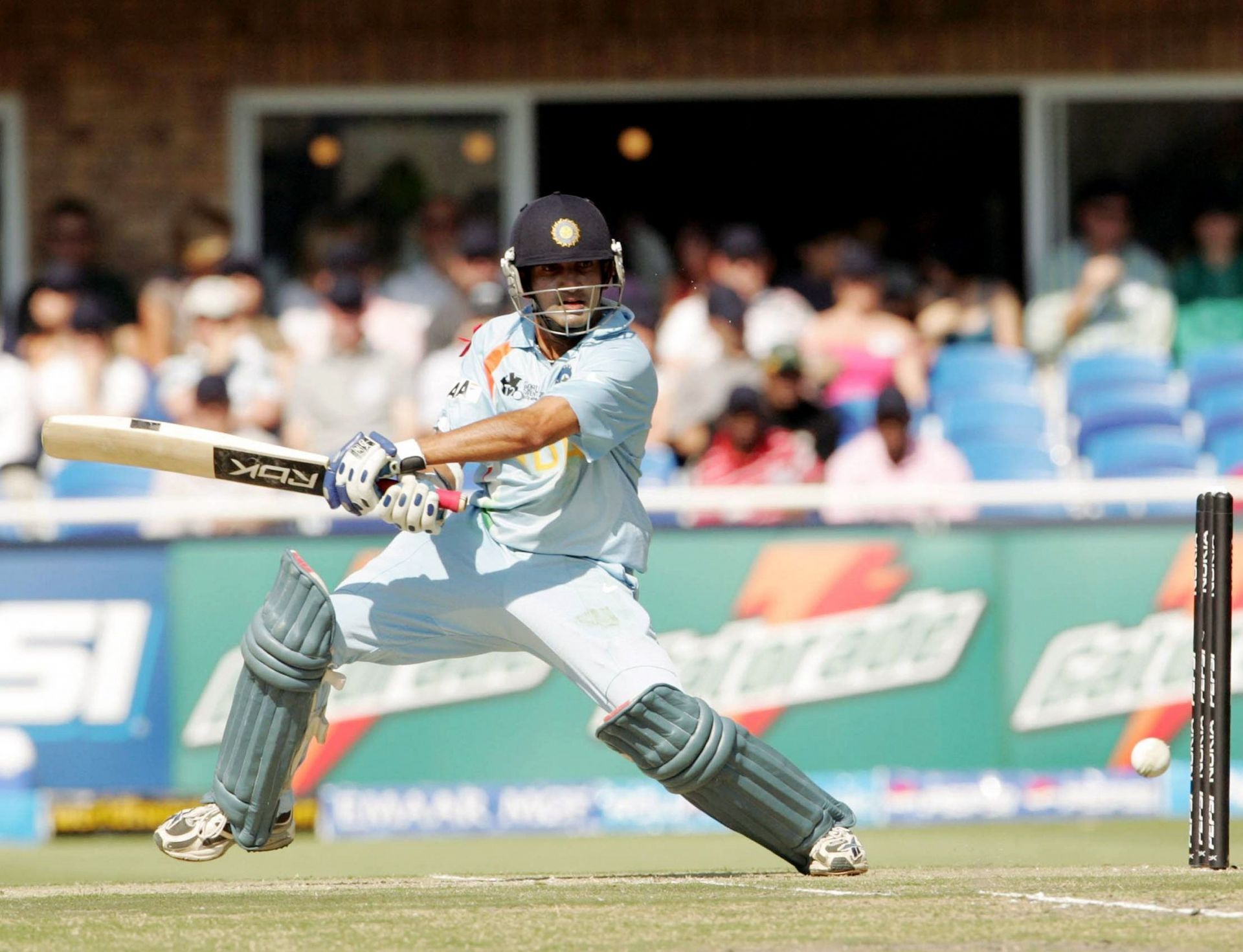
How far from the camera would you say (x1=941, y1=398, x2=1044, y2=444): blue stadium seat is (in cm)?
979

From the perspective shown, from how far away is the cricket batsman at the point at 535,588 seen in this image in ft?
16.8

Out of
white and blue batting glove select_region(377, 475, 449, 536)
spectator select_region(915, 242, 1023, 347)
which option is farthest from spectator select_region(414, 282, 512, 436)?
white and blue batting glove select_region(377, 475, 449, 536)

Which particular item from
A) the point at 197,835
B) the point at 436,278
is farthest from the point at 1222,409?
the point at 197,835

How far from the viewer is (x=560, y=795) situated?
824cm

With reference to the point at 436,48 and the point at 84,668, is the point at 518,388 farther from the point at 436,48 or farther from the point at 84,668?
the point at 436,48

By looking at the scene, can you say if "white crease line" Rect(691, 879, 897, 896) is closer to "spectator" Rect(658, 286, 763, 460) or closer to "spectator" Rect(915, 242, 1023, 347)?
"spectator" Rect(658, 286, 763, 460)

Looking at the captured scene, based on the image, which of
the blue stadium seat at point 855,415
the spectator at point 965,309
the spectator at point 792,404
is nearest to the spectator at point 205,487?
the spectator at point 792,404

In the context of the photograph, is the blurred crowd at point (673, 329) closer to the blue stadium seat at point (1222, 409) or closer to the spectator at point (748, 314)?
the spectator at point (748, 314)

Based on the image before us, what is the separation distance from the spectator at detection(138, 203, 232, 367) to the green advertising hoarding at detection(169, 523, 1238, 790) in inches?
91.2

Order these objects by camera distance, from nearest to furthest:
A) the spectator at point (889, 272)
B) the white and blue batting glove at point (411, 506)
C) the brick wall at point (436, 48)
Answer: the white and blue batting glove at point (411, 506), the spectator at point (889, 272), the brick wall at point (436, 48)

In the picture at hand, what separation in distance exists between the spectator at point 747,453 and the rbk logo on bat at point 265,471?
3.64 meters

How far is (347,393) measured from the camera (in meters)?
9.41

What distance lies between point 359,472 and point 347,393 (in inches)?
174

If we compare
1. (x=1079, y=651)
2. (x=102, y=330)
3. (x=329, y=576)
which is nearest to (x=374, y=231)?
(x=102, y=330)
